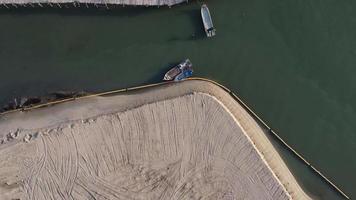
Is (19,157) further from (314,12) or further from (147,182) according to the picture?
(314,12)

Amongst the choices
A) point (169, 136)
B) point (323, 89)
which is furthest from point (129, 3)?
point (323, 89)

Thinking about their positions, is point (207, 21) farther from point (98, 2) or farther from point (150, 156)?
point (150, 156)

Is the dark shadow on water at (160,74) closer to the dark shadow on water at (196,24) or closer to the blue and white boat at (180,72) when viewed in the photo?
the blue and white boat at (180,72)

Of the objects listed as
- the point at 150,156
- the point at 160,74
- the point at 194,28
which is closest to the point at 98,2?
the point at 160,74

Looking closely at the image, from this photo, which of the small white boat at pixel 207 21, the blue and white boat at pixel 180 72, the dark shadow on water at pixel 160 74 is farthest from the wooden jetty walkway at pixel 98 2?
the blue and white boat at pixel 180 72

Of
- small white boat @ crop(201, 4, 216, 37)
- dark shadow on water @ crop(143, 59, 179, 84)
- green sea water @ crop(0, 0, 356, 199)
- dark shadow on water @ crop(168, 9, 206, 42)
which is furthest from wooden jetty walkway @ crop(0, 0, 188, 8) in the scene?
dark shadow on water @ crop(143, 59, 179, 84)

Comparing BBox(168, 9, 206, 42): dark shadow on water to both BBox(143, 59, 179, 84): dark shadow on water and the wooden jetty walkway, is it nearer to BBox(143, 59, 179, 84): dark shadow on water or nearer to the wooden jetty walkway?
the wooden jetty walkway
